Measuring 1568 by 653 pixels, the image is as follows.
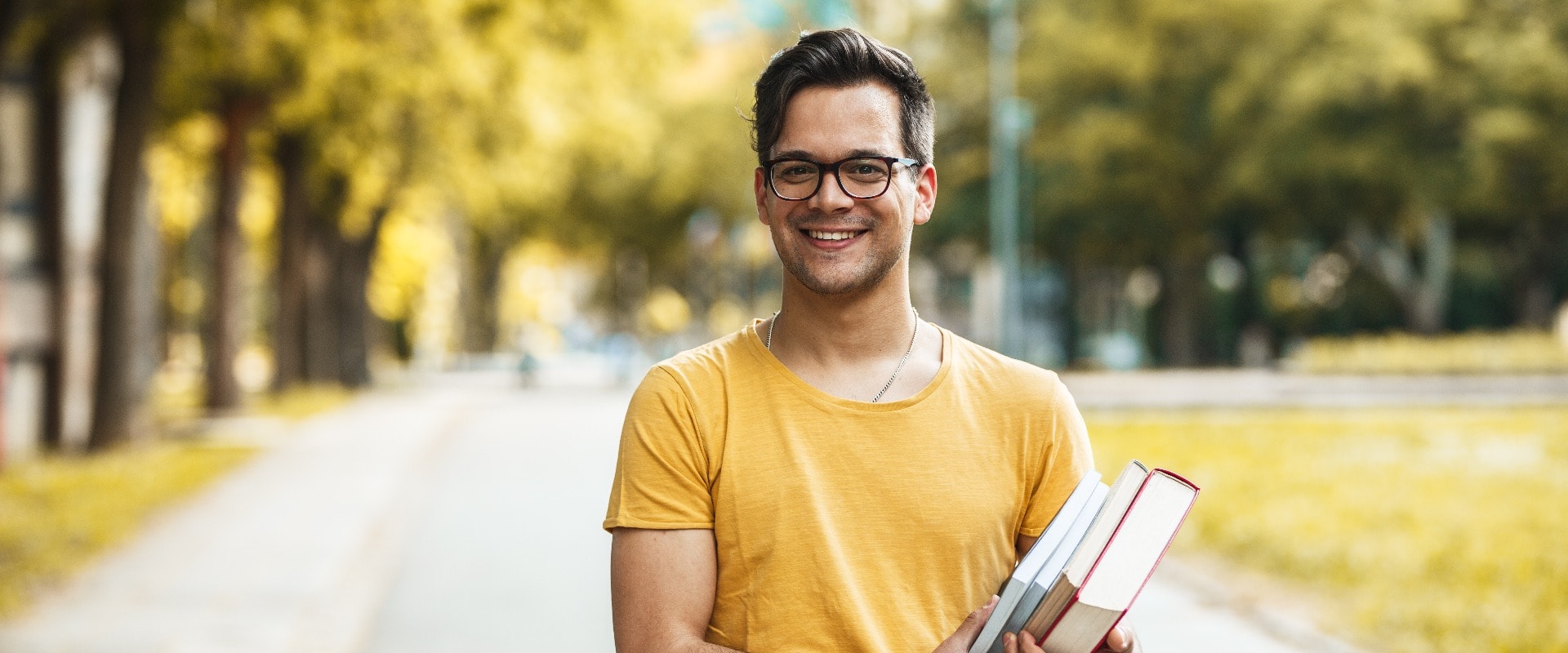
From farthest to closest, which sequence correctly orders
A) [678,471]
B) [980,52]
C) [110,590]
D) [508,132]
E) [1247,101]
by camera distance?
[980,52] → [1247,101] → [508,132] → [110,590] → [678,471]

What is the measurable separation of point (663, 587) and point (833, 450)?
0.94 feet

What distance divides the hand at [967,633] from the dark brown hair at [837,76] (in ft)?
2.07

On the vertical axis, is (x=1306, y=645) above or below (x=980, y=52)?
below

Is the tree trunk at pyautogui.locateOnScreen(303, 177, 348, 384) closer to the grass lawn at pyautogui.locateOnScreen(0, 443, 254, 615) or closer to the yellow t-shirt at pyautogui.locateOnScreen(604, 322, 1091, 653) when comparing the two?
the grass lawn at pyautogui.locateOnScreen(0, 443, 254, 615)

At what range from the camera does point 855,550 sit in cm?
220

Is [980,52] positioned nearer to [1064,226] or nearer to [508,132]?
[1064,226]

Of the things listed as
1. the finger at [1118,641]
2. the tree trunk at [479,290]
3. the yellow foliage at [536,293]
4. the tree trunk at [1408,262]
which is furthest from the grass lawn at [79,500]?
the yellow foliage at [536,293]

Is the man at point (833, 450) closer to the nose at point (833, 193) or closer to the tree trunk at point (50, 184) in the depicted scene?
the nose at point (833, 193)

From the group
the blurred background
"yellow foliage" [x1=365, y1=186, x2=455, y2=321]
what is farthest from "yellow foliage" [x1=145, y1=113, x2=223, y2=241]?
"yellow foliage" [x1=365, y1=186, x2=455, y2=321]

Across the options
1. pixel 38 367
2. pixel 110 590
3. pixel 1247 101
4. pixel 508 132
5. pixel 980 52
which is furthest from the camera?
pixel 980 52

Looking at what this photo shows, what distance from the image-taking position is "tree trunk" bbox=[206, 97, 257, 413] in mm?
24031

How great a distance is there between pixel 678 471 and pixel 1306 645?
6045mm

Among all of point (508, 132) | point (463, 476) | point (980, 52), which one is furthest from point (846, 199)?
point (980, 52)

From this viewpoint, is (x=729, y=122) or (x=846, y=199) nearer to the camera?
(x=846, y=199)
